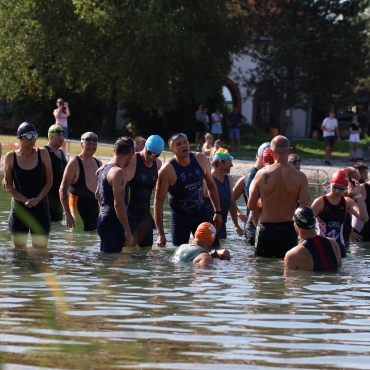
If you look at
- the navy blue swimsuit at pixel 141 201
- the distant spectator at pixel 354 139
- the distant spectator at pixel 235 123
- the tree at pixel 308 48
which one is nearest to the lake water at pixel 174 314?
the navy blue swimsuit at pixel 141 201

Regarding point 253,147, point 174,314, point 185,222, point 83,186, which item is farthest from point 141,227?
point 253,147

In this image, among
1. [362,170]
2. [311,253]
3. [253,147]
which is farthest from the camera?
[253,147]

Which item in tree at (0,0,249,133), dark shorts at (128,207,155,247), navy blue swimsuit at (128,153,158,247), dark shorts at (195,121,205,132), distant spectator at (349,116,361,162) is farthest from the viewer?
dark shorts at (195,121,205,132)

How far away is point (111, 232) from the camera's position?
420 inches

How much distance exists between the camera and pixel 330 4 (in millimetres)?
38750

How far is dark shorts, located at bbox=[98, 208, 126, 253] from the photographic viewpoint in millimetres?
10523

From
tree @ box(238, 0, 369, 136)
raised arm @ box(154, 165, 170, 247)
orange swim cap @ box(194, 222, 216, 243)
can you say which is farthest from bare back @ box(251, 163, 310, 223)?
tree @ box(238, 0, 369, 136)

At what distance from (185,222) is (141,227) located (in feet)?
2.23

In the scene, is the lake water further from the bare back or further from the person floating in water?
the bare back

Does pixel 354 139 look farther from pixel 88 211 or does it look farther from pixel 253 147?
pixel 88 211

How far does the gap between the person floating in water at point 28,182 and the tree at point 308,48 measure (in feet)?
89.7

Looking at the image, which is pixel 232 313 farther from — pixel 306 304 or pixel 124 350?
pixel 124 350

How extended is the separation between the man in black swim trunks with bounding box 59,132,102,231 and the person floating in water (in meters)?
1.06

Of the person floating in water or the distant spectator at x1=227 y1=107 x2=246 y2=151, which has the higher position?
the distant spectator at x1=227 y1=107 x2=246 y2=151
